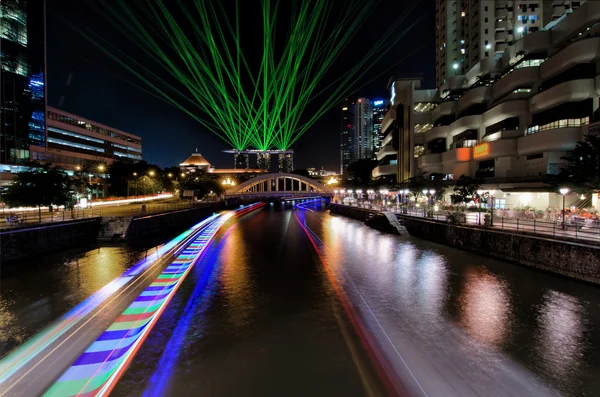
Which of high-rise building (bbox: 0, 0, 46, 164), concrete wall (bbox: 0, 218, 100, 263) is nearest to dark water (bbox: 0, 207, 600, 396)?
concrete wall (bbox: 0, 218, 100, 263)

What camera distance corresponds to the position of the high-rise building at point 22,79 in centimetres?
5731

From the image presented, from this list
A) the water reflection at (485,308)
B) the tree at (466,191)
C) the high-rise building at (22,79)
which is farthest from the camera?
the high-rise building at (22,79)

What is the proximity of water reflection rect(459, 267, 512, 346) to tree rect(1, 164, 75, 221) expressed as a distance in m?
29.0

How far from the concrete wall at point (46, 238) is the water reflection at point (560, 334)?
25.9m

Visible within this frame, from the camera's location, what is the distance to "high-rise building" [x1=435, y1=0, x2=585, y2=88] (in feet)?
229

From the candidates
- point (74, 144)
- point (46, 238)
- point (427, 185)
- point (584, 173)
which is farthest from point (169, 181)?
point (584, 173)

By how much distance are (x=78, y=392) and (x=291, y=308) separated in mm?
6792

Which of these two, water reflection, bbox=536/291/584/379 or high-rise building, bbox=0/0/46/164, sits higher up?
high-rise building, bbox=0/0/46/164

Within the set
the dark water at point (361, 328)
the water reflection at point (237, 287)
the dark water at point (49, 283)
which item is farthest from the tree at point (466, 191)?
the dark water at point (49, 283)

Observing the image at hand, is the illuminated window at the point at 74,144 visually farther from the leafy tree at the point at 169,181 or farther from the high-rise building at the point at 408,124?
the high-rise building at the point at 408,124

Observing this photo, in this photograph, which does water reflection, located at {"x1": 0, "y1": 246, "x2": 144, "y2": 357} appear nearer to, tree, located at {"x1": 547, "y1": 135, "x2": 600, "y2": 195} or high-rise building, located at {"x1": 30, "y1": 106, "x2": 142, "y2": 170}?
tree, located at {"x1": 547, "y1": 135, "x2": 600, "y2": 195}

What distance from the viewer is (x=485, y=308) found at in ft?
39.4

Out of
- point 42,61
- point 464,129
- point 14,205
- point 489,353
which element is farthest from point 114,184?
point 489,353

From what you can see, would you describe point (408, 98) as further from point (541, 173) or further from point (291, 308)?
point (291, 308)
